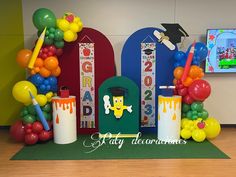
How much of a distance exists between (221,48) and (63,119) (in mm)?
2220

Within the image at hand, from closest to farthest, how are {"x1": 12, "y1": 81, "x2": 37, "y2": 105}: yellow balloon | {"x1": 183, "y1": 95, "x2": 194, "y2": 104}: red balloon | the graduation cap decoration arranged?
{"x1": 12, "y1": 81, "x2": 37, "y2": 105}: yellow balloon → {"x1": 183, "y1": 95, "x2": 194, "y2": 104}: red balloon → the graduation cap decoration

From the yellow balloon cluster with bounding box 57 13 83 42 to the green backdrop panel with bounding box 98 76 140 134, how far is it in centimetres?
68

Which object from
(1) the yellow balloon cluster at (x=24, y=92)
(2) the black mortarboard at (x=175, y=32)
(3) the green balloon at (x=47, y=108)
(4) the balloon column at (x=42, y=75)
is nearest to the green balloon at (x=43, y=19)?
(4) the balloon column at (x=42, y=75)

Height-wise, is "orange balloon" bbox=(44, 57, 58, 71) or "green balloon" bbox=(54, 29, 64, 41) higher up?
"green balloon" bbox=(54, 29, 64, 41)

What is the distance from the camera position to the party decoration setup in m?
3.20

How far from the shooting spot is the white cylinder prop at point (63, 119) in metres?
3.17

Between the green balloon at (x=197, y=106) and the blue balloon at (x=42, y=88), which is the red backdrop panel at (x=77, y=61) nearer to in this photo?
the blue balloon at (x=42, y=88)

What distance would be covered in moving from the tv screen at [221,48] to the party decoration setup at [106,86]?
0.04 meters

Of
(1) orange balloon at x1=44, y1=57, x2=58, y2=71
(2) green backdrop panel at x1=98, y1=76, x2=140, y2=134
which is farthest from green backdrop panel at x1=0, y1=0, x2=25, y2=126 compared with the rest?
(2) green backdrop panel at x1=98, y1=76, x2=140, y2=134

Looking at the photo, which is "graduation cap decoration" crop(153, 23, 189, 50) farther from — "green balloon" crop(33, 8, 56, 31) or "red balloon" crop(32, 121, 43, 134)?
"red balloon" crop(32, 121, 43, 134)

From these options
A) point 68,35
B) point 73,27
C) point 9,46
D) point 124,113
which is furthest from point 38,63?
point 124,113

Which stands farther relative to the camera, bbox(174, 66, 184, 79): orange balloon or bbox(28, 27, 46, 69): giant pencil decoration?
bbox(174, 66, 184, 79): orange balloon

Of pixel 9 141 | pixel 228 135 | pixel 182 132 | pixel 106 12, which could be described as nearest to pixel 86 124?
pixel 9 141

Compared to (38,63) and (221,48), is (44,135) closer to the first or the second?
(38,63)
